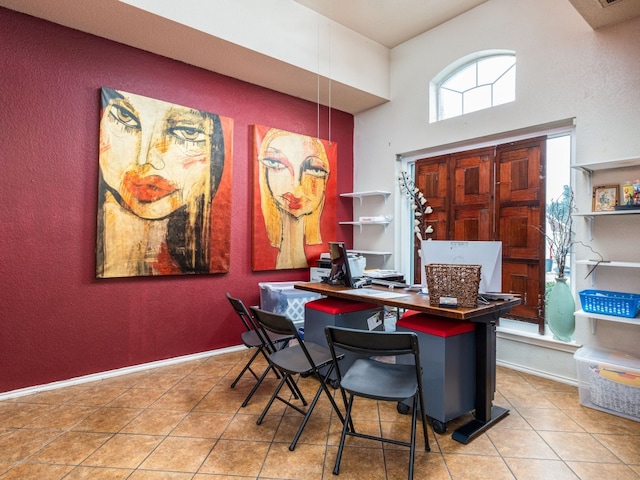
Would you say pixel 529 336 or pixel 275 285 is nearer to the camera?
pixel 529 336

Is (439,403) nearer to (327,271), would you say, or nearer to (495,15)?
(327,271)

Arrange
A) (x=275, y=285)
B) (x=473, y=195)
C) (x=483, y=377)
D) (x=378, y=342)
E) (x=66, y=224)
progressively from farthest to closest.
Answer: (x=275, y=285) → (x=473, y=195) → (x=66, y=224) → (x=483, y=377) → (x=378, y=342)

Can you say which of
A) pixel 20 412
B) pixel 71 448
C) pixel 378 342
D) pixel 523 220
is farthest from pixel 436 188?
pixel 20 412

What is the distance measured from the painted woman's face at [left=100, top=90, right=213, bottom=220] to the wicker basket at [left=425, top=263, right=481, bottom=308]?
101 inches

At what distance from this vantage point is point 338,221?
5.09 meters

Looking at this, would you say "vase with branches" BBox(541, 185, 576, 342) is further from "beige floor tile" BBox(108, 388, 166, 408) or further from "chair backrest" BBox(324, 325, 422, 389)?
"beige floor tile" BBox(108, 388, 166, 408)

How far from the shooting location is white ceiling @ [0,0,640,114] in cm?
285

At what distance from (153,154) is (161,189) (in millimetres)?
341

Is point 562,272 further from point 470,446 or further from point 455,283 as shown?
point 470,446

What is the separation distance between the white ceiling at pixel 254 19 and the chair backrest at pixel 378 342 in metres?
2.84

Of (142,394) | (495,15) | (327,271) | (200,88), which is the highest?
(495,15)

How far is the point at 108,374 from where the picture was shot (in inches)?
130

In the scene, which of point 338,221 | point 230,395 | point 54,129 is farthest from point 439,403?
point 54,129

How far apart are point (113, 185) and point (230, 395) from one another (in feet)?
7.01
